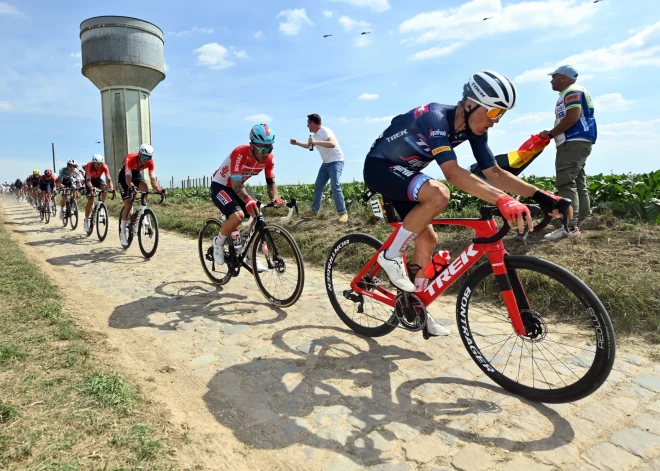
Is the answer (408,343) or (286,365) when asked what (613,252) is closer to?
(408,343)

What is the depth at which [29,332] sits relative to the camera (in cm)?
400

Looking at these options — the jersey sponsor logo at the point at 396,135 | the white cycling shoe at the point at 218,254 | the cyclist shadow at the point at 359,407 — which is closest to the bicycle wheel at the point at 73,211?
the white cycling shoe at the point at 218,254

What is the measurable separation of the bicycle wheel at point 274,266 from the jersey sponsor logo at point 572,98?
4733 mm

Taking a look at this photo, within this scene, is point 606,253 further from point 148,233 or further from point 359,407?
point 148,233

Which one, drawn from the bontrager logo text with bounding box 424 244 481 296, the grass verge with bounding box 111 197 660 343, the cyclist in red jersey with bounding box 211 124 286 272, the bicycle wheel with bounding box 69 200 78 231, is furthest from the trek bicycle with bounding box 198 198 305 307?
the bicycle wheel with bounding box 69 200 78 231

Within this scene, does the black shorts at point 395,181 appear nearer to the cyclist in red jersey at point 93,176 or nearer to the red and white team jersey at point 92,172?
the cyclist in red jersey at point 93,176

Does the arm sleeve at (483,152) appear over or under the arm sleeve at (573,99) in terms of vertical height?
under

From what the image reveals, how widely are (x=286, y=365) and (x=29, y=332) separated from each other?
250cm

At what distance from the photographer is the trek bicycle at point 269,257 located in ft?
17.1

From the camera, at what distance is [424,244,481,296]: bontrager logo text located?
3.37 metres

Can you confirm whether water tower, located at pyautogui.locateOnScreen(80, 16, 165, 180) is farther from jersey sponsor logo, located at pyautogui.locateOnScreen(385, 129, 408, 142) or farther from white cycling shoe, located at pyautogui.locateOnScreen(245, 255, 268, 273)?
jersey sponsor logo, located at pyautogui.locateOnScreen(385, 129, 408, 142)

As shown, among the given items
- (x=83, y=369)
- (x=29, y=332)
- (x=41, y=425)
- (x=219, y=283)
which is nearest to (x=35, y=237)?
(x=219, y=283)

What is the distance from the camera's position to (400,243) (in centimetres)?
366

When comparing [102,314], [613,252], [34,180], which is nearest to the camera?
[102,314]
